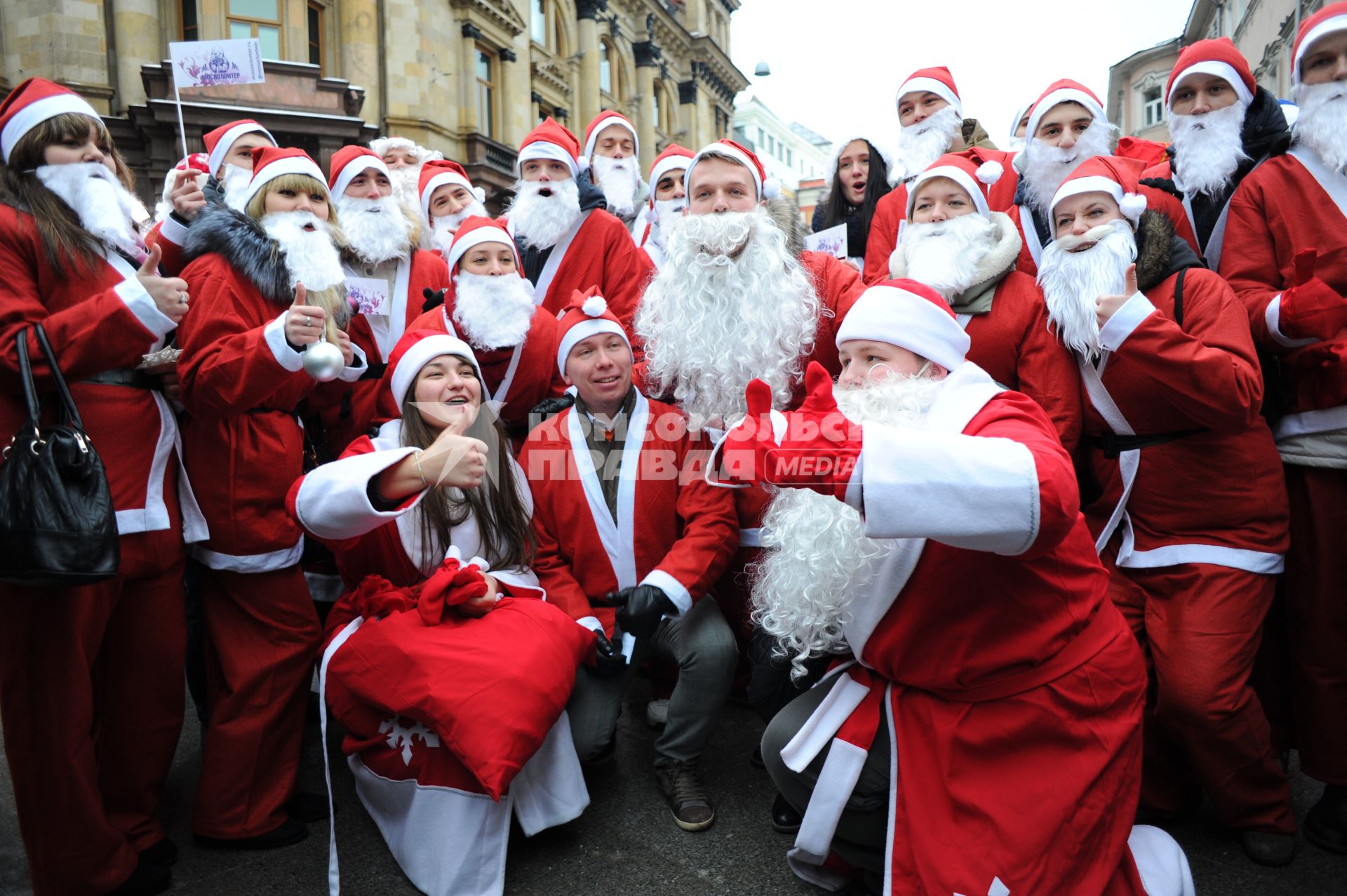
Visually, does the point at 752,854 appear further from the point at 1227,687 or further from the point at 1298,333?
the point at 1298,333

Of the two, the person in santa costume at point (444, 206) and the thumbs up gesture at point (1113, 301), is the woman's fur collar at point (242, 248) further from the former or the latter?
the thumbs up gesture at point (1113, 301)

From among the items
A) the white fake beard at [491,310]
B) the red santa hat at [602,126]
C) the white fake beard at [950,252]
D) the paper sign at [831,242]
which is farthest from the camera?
the red santa hat at [602,126]

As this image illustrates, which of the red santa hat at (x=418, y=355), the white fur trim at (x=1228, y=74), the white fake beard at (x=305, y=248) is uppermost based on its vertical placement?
the white fur trim at (x=1228, y=74)

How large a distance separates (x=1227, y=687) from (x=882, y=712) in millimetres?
1081

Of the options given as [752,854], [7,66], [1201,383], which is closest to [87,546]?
[752,854]

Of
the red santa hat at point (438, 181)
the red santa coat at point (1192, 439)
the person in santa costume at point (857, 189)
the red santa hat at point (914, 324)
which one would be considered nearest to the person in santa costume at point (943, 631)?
the red santa hat at point (914, 324)

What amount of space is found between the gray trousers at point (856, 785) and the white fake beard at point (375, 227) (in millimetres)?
2831

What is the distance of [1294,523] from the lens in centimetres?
286

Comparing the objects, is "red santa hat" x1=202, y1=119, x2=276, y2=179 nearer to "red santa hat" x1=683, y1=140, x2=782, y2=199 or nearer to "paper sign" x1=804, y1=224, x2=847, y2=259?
"red santa hat" x1=683, y1=140, x2=782, y2=199

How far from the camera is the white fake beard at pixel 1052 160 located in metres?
3.67

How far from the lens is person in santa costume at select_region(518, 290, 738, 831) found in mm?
3014

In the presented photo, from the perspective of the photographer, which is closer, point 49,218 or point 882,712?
point 882,712

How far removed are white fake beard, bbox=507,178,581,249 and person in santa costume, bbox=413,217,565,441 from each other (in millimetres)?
756

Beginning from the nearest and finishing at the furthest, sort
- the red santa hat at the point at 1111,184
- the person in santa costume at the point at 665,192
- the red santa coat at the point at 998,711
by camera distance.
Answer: the red santa coat at the point at 998,711 → the red santa hat at the point at 1111,184 → the person in santa costume at the point at 665,192
